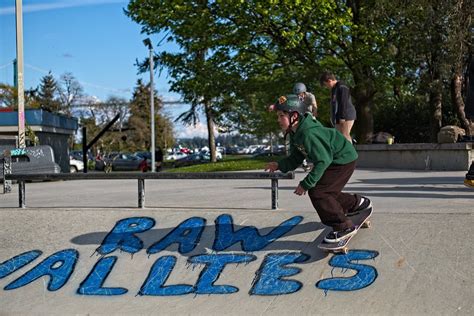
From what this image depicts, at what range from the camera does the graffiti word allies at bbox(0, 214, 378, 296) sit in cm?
532

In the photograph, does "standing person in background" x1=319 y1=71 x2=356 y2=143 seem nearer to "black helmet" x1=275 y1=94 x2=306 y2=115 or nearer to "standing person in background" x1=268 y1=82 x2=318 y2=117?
"standing person in background" x1=268 y1=82 x2=318 y2=117

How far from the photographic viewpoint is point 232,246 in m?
6.12

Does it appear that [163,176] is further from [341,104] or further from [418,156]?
[418,156]

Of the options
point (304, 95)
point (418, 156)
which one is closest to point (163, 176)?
point (304, 95)

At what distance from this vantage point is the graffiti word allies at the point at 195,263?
5.32 metres

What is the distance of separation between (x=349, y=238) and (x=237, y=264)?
1151mm

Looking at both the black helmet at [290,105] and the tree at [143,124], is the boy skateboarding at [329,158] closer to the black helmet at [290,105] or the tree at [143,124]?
the black helmet at [290,105]

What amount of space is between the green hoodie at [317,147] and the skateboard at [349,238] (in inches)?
27.5

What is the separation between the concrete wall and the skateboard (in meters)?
9.06

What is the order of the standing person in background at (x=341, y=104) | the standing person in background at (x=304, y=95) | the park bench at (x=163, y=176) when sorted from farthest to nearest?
the standing person in background at (x=304, y=95) < the standing person in background at (x=341, y=104) < the park bench at (x=163, y=176)

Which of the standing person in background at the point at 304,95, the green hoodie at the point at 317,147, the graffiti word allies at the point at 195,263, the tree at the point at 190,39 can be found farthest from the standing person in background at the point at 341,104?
the tree at the point at 190,39

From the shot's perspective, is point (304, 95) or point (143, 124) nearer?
point (304, 95)

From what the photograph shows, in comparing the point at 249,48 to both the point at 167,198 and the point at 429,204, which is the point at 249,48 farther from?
the point at 429,204

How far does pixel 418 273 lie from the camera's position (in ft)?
16.9
